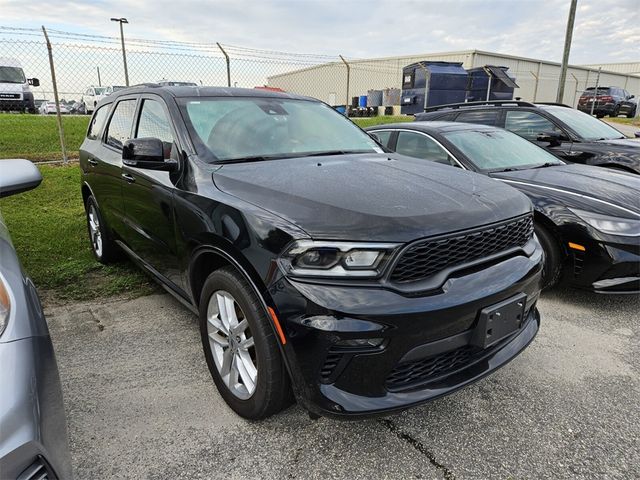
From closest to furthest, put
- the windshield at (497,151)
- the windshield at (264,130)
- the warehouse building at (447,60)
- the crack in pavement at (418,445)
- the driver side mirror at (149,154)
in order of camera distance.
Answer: the crack in pavement at (418,445) < the driver side mirror at (149,154) < the windshield at (264,130) < the windshield at (497,151) < the warehouse building at (447,60)

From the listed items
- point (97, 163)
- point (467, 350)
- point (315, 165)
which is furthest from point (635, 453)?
point (97, 163)

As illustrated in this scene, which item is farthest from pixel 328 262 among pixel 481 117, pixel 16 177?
pixel 481 117

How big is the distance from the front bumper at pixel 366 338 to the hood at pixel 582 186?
7.34 feet

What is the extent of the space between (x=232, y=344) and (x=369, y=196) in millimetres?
1026

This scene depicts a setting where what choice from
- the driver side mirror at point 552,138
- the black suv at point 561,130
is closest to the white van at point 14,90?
the black suv at point 561,130

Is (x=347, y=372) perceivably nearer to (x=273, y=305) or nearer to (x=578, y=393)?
(x=273, y=305)

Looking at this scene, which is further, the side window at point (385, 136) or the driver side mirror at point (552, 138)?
the driver side mirror at point (552, 138)

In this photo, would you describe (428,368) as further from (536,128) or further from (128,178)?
(536,128)

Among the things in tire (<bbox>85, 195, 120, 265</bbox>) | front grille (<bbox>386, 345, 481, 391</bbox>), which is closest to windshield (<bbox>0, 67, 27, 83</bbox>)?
tire (<bbox>85, 195, 120, 265</bbox>)

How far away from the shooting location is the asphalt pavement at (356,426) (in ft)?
6.58

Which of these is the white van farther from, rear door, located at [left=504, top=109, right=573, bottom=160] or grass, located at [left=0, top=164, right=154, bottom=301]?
rear door, located at [left=504, top=109, right=573, bottom=160]

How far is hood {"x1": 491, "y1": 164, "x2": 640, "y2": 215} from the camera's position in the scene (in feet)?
11.7

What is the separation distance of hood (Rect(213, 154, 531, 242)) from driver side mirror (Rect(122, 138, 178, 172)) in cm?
38

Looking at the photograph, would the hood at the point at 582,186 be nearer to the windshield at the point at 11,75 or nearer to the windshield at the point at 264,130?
the windshield at the point at 264,130
